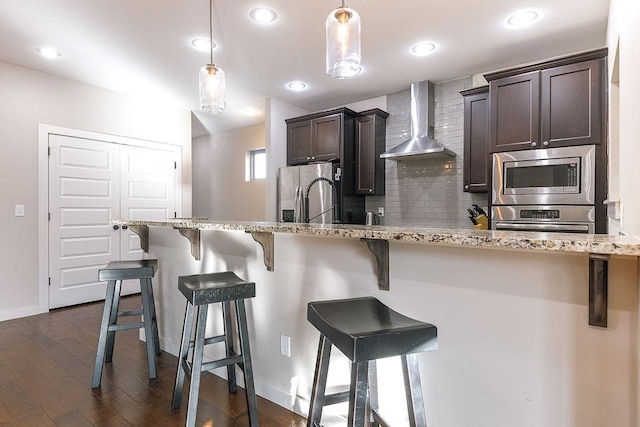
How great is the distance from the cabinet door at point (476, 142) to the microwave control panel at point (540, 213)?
53cm

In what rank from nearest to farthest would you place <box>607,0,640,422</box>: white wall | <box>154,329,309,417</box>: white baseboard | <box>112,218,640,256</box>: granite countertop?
<box>112,218,640,256</box>: granite countertop
<box>607,0,640,422</box>: white wall
<box>154,329,309,417</box>: white baseboard

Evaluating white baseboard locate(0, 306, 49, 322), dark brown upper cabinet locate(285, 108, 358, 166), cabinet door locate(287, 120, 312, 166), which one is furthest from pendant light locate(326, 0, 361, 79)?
white baseboard locate(0, 306, 49, 322)

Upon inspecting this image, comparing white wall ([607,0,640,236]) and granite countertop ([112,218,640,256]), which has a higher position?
white wall ([607,0,640,236])

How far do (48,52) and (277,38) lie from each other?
229 cm

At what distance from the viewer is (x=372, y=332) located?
108 cm

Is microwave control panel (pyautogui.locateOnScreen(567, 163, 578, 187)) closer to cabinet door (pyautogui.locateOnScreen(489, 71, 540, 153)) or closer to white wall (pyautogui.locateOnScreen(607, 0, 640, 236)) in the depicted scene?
cabinet door (pyautogui.locateOnScreen(489, 71, 540, 153))

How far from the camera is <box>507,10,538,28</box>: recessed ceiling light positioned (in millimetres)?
2555

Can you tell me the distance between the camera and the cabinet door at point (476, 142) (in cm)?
340

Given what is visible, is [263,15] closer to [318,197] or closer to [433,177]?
[318,197]

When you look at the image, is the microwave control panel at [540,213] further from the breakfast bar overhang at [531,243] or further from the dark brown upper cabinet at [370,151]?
the breakfast bar overhang at [531,243]

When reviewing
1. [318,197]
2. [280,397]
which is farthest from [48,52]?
[280,397]

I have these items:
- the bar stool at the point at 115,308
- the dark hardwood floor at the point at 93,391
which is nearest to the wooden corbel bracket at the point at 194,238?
the bar stool at the point at 115,308

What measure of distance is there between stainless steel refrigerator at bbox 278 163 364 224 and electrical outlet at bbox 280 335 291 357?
7.21 ft

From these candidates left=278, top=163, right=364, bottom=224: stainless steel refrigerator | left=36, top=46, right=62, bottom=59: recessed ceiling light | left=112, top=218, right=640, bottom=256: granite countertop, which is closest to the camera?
left=112, top=218, right=640, bottom=256: granite countertop
